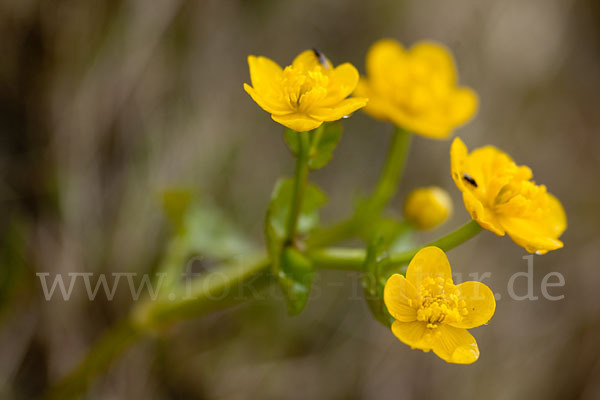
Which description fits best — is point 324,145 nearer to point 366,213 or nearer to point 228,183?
point 366,213

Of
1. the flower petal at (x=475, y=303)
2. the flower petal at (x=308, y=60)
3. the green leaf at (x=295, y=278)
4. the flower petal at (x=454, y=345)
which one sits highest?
the flower petal at (x=308, y=60)

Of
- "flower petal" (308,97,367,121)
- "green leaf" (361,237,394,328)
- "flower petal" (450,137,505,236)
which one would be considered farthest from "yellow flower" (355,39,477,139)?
"green leaf" (361,237,394,328)

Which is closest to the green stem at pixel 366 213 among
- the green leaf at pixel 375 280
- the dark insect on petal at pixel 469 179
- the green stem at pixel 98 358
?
the green leaf at pixel 375 280

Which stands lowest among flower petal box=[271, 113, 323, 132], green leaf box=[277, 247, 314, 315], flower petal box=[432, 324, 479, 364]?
green leaf box=[277, 247, 314, 315]

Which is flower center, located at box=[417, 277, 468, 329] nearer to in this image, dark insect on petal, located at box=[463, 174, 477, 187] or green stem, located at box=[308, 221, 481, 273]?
green stem, located at box=[308, 221, 481, 273]

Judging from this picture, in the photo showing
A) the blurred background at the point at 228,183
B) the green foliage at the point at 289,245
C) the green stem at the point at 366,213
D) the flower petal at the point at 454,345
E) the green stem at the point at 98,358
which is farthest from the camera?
the blurred background at the point at 228,183

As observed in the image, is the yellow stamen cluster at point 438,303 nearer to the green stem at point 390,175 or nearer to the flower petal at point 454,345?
the flower petal at point 454,345

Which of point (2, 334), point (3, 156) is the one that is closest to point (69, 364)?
point (2, 334)
